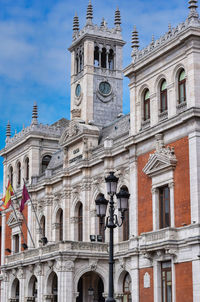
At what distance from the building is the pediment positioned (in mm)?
65

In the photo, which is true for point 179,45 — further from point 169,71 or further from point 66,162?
point 66,162

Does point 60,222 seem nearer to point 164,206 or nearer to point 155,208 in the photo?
point 155,208

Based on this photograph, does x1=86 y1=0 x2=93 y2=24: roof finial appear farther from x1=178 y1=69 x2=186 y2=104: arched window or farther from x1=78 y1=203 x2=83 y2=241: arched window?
x1=178 y1=69 x2=186 y2=104: arched window

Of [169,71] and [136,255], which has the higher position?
[169,71]

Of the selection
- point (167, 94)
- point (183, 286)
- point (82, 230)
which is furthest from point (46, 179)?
point (183, 286)

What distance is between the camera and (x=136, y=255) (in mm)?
38688

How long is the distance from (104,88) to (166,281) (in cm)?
2154

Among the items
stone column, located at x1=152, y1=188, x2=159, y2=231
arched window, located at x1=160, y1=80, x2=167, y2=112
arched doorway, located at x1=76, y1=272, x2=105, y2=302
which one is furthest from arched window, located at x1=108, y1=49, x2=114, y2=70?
stone column, located at x1=152, y1=188, x2=159, y2=231

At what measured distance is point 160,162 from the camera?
36.8 metres

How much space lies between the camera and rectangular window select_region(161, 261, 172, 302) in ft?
117

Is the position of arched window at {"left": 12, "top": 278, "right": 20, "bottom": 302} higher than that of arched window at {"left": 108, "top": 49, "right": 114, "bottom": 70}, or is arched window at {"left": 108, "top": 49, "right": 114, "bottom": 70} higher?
arched window at {"left": 108, "top": 49, "right": 114, "bottom": 70}

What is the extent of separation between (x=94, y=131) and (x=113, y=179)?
79.6 feet

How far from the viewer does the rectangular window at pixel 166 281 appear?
3553cm

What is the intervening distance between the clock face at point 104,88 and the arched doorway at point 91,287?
15519mm
